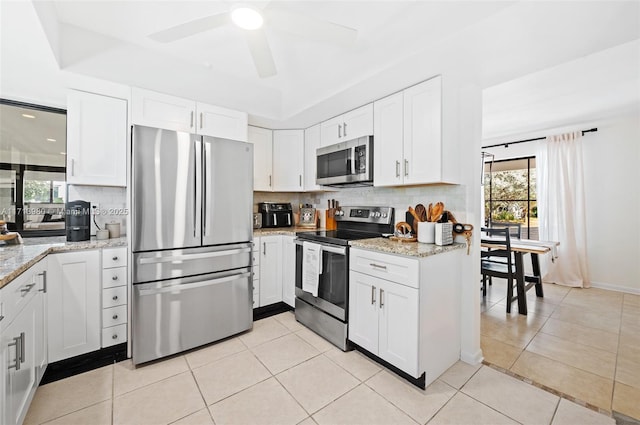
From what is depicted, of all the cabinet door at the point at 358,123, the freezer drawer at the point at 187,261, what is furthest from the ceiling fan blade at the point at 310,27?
the freezer drawer at the point at 187,261

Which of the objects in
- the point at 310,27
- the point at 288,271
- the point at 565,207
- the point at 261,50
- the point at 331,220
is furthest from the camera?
the point at 565,207

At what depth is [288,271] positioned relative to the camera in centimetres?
318

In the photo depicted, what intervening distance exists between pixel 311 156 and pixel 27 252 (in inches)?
103

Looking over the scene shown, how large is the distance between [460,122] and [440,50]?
645mm

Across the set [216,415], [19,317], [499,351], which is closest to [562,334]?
[499,351]

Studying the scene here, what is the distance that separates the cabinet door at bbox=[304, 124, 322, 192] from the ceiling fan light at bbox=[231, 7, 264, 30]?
1.90 meters

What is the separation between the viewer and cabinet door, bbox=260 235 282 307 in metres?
3.06

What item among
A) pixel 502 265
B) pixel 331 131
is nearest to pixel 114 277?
pixel 331 131

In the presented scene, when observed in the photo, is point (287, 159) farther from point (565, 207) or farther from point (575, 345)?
point (565, 207)

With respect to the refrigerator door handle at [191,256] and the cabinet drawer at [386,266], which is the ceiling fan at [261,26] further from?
the refrigerator door handle at [191,256]

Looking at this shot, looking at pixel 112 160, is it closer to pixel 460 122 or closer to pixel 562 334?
pixel 460 122

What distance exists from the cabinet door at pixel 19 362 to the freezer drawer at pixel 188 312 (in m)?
0.58

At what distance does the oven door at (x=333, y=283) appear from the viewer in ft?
7.72

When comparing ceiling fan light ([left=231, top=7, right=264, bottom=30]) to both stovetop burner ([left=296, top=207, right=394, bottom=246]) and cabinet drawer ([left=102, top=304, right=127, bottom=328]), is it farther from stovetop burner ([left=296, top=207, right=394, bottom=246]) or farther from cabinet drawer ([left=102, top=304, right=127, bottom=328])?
cabinet drawer ([left=102, top=304, right=127, bottom=328])
